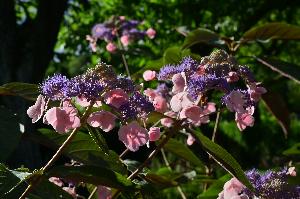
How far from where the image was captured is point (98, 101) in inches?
50.0

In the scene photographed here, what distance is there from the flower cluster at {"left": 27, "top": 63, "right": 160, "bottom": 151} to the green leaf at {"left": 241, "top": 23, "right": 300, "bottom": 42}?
1.25 metres

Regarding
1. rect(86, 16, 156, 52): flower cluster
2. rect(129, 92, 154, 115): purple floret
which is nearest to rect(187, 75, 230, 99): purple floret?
rect(129, 92, 154, 115): purple floret

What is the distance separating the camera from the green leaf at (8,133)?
4.10 ft

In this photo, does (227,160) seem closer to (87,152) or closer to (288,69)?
(87,152)

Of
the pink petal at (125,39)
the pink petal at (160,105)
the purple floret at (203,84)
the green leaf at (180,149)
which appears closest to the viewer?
the purple floret at (203,84)

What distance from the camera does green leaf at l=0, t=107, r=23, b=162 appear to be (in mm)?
1249

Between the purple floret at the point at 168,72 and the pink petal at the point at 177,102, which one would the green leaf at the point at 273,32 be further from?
the pink petal at the point at 177,102

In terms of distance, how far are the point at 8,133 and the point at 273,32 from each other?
147cm

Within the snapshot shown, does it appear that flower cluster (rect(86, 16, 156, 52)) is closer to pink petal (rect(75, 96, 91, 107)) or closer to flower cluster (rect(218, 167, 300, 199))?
flower cluster (rect(218, 167, 300, 199))

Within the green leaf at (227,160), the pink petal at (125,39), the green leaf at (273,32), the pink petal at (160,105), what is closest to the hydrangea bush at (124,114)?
the green leaf at (227,160)

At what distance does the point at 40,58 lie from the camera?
13.6 feet

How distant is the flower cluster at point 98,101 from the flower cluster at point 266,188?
0.33 m

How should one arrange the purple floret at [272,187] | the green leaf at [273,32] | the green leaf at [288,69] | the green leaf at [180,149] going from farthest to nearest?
the green leaf at [273,32], the green leaf at [288,69], the green leaf at [180,149], the purple floret at [272,187]

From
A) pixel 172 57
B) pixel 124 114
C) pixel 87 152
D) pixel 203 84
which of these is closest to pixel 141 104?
pixel 124 114
